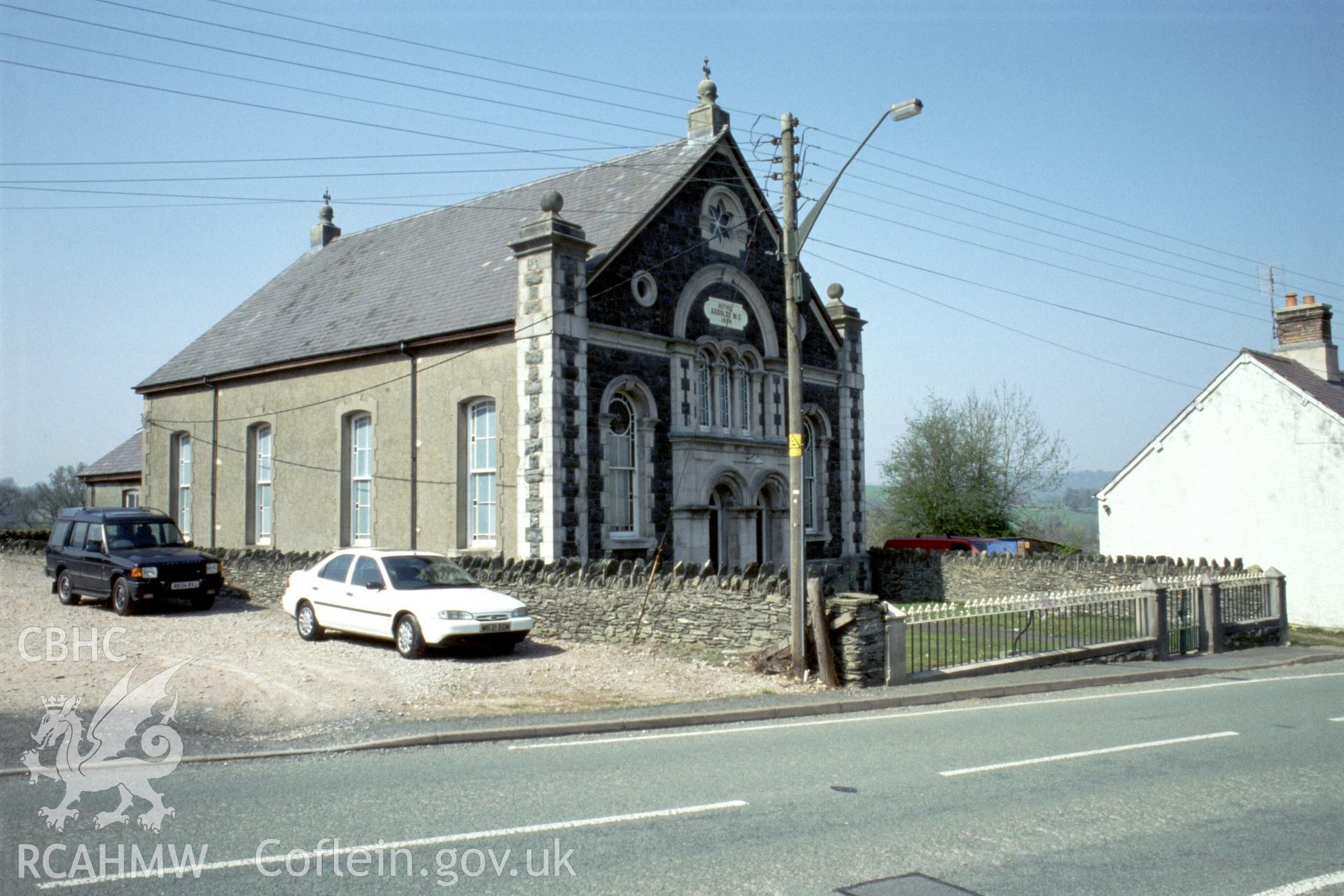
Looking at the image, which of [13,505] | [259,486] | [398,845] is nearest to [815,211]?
[398,845]

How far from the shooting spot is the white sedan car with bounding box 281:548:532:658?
49.6 ft

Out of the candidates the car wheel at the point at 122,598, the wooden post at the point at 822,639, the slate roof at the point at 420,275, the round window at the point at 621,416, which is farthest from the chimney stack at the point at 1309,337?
the car wheel at the point at 122,598

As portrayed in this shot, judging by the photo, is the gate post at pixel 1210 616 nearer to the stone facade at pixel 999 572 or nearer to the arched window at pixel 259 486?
the stone facade at pixel 999 572

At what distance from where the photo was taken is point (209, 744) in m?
9.95

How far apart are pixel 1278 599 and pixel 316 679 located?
1939 centimetres

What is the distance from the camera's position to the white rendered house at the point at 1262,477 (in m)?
26.9

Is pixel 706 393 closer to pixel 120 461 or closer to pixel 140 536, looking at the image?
pixel 140 536

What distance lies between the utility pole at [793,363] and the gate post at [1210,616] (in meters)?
9.92

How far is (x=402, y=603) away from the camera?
15.4 metres

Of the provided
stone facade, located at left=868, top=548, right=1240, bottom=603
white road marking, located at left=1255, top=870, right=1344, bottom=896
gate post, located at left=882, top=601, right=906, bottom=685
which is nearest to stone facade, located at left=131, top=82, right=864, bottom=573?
stone facade, located at left=868, top=548, right=1240, bottom=603

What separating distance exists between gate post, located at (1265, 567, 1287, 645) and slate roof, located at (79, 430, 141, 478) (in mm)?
35318

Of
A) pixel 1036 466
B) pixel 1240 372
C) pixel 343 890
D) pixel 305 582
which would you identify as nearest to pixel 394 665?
pixel 305 582

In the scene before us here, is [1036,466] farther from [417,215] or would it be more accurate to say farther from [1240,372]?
[417,215]

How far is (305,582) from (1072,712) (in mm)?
12056
